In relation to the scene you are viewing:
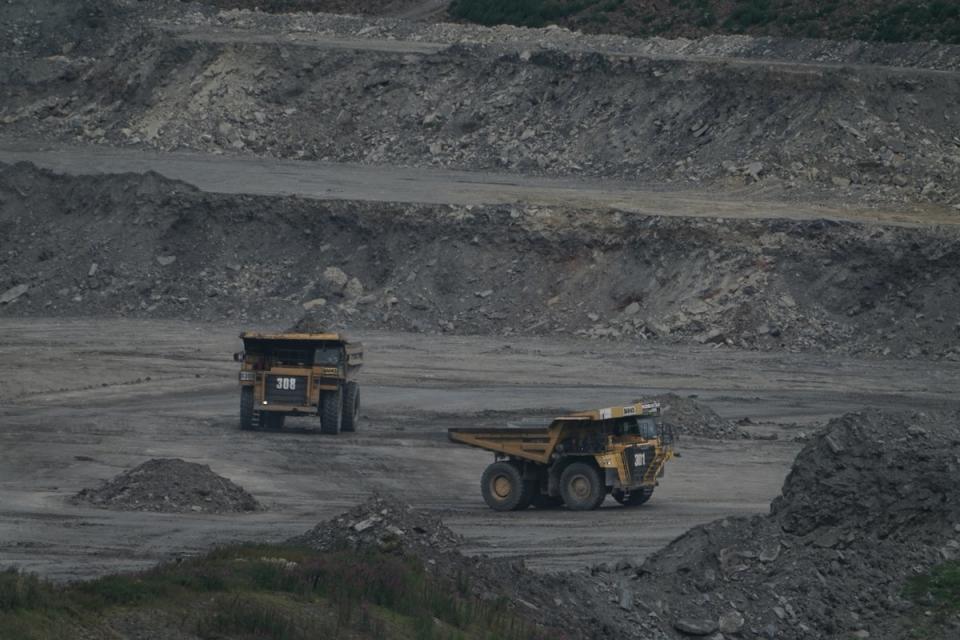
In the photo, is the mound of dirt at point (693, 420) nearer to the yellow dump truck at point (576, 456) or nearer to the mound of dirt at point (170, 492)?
the yellow dump truck at point (576, 456)

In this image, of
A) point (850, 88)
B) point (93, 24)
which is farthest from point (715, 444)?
point (93, 24)

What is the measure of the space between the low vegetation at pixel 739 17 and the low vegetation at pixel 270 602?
4570cm

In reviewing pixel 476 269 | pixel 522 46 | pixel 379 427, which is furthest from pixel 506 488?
pixel 522 46

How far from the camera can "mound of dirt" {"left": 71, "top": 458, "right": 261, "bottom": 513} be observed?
21.4 meters

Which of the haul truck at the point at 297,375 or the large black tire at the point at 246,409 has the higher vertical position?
the haul truck at the point at 297,375

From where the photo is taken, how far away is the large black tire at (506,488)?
22.0 m

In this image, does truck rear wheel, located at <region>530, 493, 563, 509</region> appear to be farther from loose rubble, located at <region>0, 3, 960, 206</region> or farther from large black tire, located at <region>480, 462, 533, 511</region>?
loose rubble, located at <region>0, 3, 960, 206</region>

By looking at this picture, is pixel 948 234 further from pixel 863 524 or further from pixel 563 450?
pixel 863 524

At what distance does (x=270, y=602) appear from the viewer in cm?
1296

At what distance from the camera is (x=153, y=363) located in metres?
36.7

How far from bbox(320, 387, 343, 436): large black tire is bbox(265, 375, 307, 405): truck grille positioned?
1.14 ft

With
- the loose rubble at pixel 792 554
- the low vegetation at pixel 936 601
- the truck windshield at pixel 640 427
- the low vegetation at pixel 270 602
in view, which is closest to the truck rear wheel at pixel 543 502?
the truck windshield at pixel 640 427

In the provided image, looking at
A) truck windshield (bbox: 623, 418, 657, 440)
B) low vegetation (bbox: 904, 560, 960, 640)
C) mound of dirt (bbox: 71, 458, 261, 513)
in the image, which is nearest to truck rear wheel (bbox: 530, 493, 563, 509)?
truck windshield (bbox: 623, 418, 657, 440)

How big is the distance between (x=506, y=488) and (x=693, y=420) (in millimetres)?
8232
